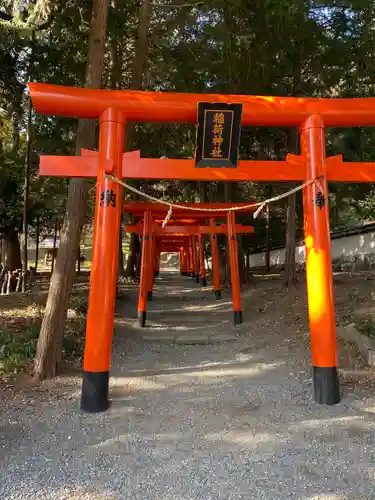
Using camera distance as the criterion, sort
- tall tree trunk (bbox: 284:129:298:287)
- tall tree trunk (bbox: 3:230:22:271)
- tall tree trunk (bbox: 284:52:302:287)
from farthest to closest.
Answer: tall tree trunk (bbox: 3:230:22:271) < tall tree trunk (bbox: 284:129:298:287) < tall tree trunk (bbox: 284:52:302:287)

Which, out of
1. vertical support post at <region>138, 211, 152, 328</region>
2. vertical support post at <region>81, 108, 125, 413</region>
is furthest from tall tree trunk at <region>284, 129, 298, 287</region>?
vertical support post at <region>81, 108, 125, 413</region>

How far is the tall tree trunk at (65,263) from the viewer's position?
16.6 feet

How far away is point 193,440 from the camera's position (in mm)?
3596

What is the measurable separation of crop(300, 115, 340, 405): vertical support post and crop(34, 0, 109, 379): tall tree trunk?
9.01 feet

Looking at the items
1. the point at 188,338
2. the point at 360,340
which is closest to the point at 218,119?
the point at 360,340

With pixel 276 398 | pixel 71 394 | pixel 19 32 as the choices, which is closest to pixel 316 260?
pixel 276 398

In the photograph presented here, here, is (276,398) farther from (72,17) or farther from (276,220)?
(276,220)

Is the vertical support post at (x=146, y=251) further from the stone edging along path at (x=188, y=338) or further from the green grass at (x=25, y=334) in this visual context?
the stone edging along path at (x=188, y=338)

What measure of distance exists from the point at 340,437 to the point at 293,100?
337 cm

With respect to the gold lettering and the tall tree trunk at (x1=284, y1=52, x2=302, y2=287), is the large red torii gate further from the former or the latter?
the tall tree trunk at (x1=284, y1=52, x2=302, y2=287)

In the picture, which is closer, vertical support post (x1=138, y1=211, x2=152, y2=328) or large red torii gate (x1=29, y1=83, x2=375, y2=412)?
large red torii gate (x1=29, y1=83, x2=375, y2=412)

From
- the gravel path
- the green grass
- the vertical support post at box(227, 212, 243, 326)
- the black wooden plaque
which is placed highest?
the black wooden plaque

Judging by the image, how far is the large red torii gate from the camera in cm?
421

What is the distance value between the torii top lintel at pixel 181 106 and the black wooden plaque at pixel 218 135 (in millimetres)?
132
